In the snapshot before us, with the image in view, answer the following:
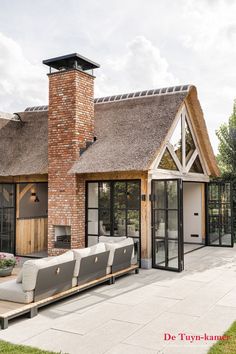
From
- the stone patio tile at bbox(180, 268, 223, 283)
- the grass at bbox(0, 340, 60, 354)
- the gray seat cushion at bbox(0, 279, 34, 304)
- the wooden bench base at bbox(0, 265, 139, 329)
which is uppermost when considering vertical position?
the gray seat cushion at bbox(0, 279, 34, 304)

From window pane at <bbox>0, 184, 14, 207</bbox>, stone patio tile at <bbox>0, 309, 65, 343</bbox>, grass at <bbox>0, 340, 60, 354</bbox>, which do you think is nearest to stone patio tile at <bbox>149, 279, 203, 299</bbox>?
stone patio tile at <bbox>0, 309, 65, 343</bbox>

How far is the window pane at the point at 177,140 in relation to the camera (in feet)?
34.8

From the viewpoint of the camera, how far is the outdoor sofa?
5734mm

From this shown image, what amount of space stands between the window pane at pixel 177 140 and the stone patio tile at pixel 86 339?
20.8 feet

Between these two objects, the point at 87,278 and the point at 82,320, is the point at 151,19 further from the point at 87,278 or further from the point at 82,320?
the point at 82,320

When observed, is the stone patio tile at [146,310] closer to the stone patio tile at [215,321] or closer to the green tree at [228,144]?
the stone patio tile at [215,321]

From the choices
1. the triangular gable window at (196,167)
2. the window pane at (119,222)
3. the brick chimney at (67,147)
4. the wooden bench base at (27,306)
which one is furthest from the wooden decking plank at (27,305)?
the triangular gable window at (196,167)

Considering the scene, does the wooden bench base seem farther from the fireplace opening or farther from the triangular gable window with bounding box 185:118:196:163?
the triangular gable window with bounding box 185:118:196:163

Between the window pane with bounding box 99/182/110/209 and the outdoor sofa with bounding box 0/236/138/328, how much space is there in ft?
5.97

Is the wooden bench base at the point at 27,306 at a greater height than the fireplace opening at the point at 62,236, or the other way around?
the fireplace opening at the point at 62,236

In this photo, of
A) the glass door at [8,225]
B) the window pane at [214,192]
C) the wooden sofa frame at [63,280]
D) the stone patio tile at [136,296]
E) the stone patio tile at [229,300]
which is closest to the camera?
the wooden sofa frame at [63,280]

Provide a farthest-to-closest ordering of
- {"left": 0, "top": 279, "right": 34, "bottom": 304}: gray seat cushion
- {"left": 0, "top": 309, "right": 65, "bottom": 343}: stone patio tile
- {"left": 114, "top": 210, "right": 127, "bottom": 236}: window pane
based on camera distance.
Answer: {"left": 114, "top": 210, "right": 127, "bottom": 236}: window pane, {"left": 0, "top": 279, "right": 34, "bottom": 304}: gray seat cushion, {"left": 0, "top": 309, "right": 65, "bottom": 343}: stone patio tile

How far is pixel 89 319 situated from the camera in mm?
5559

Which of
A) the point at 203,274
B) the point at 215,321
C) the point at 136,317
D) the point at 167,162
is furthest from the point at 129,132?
the point at 215,321
